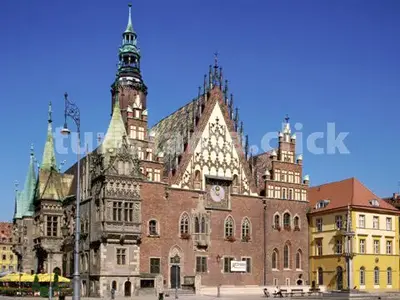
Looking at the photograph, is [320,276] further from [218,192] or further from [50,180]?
[50,180]

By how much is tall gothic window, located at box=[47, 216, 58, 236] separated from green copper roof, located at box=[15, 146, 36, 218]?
7.23 metres

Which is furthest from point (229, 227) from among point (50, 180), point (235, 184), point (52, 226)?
point (50, 180)

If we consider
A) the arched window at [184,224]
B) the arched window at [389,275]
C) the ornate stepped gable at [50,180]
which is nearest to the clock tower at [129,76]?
the ornate stepped gable at [50,180]

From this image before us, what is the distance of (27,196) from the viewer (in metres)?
82.1

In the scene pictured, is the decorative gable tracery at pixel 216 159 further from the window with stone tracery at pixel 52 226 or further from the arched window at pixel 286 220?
the window with stone tracery at pixel 52 226

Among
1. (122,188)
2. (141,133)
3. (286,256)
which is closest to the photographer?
(122,188)

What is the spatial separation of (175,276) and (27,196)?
2696 cm

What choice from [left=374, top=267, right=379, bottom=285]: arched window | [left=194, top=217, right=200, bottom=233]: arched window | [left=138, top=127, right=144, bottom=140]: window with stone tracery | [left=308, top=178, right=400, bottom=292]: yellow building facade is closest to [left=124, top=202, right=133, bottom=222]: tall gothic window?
[left=138, top=127, right=144, bottom=140]: window with stone tracery

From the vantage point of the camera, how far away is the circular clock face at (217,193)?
69312 millimetres

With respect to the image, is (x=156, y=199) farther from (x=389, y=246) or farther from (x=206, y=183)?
(x=389, y=246)

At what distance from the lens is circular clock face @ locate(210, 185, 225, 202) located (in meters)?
69.3

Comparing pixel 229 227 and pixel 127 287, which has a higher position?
pixel 229 227

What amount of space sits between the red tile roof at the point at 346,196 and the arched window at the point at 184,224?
17.3 m

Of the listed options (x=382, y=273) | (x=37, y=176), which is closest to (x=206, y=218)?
(x=382, y=273)
